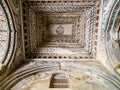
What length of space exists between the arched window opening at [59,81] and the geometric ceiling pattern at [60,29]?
2.48ft

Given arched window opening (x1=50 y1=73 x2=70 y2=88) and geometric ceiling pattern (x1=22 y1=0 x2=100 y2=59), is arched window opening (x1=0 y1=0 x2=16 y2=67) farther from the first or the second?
arched window opening (x1=50 y1=73 x2=70 y2=88)

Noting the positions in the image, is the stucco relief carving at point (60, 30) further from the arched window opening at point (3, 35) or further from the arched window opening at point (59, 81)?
the arched window opening at point (3, 35)

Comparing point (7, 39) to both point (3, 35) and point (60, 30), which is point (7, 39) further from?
point (60, 30)

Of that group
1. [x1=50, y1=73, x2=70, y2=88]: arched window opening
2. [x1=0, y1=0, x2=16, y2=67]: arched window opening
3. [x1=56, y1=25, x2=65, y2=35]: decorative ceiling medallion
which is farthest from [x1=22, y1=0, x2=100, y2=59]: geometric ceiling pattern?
[x1=50, y1=73, x2=70, y2=88]: arched window opening

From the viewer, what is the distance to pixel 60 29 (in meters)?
5.93

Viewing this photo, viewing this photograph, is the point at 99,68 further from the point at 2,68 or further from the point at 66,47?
the point at 2,68

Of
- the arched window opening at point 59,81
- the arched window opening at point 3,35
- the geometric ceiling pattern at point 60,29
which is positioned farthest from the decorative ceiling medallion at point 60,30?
the arched window opening at point 3,35

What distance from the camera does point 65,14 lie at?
5500mm

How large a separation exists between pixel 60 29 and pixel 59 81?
2.07 metres

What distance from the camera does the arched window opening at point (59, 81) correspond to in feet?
14.4

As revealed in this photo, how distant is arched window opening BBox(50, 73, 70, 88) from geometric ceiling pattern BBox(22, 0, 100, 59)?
0.76 m

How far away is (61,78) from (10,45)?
1.78 metres

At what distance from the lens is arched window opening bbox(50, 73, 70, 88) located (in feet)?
14.4

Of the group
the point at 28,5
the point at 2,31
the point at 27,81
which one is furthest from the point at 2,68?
the point at 28,5
